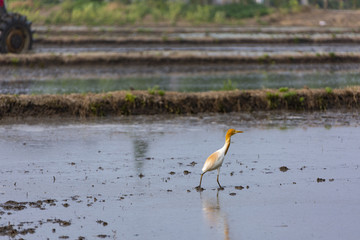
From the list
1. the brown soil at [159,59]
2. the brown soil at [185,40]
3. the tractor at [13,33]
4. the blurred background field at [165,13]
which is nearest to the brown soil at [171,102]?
the brown soil at [159,59]

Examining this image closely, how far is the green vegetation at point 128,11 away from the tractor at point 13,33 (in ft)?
51.8

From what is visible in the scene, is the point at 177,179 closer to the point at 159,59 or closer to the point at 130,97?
the point at 130,97

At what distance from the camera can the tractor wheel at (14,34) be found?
22.8 m

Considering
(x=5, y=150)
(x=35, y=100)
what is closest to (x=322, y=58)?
(x=35, y=100)

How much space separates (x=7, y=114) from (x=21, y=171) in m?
4.30

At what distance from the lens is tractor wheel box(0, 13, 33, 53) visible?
22.8 metres

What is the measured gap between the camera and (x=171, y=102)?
13.1 m

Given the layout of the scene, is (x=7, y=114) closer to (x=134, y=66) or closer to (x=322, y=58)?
(x=134, y=66)

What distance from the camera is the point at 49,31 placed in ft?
109

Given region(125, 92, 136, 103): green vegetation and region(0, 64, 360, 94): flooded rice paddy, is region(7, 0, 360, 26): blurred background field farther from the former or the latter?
region(125, 92, 136, 103): green vegetation

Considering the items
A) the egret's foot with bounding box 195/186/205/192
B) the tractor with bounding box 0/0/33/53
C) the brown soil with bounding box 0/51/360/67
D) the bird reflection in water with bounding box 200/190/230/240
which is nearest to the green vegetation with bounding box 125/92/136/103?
the egret's foot with bounding box 195/186/205/192

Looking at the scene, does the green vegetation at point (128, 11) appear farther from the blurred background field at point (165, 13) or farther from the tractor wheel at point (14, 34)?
the tractor wheel at point (14, 34)

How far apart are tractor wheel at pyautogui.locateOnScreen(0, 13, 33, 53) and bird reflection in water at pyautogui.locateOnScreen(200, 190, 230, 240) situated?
16.8 meters

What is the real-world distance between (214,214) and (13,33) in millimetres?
18038
